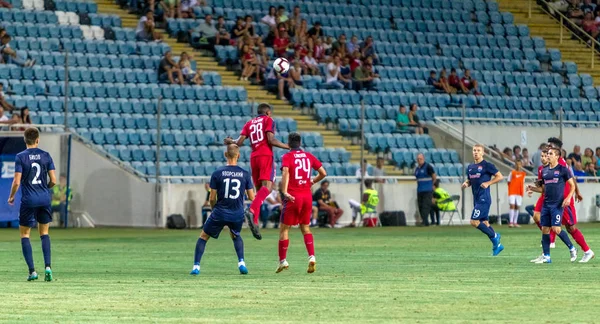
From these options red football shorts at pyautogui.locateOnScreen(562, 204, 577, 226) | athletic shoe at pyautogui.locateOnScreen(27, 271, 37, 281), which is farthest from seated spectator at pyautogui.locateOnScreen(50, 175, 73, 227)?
athletic shoe at pyautogui.locateOnScreen(27, 271, 37, 281)

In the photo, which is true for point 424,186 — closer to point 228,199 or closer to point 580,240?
point 580,240

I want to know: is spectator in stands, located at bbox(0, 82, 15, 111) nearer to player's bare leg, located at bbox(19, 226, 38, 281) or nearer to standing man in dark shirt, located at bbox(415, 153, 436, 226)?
standing man in dark shirt, located at bbox(415, 153, 436, 226)

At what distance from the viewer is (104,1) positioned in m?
39.5

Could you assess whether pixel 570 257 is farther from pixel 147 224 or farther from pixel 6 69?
pixel 6 69

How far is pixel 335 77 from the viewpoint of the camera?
40.0m

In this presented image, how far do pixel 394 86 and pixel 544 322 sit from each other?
30207 mm

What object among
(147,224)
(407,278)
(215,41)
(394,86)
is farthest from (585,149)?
(407,278)

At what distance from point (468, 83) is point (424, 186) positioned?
27.6ft

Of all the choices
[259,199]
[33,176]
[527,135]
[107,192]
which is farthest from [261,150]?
[527,135]

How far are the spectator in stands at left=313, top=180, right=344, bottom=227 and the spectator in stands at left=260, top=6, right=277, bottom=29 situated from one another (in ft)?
26.9

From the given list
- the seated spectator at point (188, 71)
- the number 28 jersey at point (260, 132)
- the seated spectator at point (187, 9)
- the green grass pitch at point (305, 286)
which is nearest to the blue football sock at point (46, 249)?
the green grass pitch at point (305, 286)

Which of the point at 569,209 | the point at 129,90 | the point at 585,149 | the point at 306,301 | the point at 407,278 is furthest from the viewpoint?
the point at 585,149

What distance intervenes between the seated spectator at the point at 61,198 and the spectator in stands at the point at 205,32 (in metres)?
8.59

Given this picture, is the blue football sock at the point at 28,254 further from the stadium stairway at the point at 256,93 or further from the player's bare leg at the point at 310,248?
the stadium stairway at the point at 256,93
